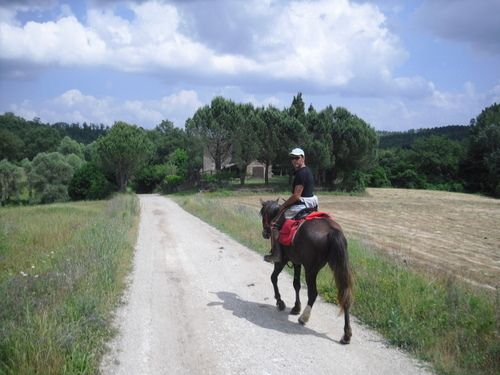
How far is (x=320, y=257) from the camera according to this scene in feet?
23.5

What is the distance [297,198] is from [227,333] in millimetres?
2668

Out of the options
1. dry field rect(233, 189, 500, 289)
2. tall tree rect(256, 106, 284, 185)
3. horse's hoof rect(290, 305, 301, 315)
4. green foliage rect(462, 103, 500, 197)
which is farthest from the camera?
green foliage rect(462, 103, 500, 197)

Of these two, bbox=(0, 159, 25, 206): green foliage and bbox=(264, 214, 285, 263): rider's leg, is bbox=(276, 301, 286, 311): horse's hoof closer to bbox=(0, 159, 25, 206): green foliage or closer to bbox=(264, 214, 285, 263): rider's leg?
bbox=(264, 214, 285, 263): rider's leg

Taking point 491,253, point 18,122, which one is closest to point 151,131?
point 18,122

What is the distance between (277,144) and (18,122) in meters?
112

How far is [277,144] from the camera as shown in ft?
184

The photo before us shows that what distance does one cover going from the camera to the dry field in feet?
53.3

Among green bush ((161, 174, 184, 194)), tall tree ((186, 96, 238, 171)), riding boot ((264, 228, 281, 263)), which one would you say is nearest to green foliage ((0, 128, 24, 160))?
green bush ((161, 174, 184, 194))

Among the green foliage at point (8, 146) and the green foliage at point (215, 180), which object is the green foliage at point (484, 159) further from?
the green foliage at point (8, 146)

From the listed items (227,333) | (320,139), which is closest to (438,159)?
(320,139)

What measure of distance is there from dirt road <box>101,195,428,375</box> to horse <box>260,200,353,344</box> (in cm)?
36

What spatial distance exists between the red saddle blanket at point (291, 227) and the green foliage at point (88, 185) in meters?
53.7

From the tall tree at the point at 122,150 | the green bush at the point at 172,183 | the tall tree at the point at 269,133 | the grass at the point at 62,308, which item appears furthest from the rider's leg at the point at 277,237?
the green bush at the point at 172,183

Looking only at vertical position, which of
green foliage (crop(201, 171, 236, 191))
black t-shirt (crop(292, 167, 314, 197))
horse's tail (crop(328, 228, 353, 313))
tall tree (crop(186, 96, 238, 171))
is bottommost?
green foliage (crop(201, 171, 236, 191))
